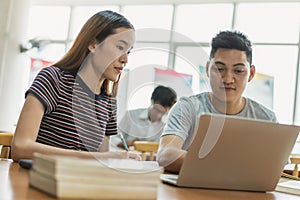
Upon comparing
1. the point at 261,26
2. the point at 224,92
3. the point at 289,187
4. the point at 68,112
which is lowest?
the point at 289,187

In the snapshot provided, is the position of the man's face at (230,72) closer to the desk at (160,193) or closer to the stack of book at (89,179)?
the desk at (160,193)

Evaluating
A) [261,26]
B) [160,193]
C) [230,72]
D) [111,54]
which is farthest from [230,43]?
[261,26]

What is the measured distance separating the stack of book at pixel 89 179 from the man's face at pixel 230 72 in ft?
4.08

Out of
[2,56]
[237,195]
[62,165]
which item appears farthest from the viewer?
[2,56]

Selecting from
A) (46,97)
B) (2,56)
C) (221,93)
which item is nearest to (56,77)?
(46,97)

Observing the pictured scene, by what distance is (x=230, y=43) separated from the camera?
198 centimetres

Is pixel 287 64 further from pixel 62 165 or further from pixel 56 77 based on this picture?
pixel 62 165

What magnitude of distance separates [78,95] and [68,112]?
0.09m

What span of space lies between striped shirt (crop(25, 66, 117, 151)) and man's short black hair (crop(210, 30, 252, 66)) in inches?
22.2

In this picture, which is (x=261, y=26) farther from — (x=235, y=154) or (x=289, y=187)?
(x=235, y=154)

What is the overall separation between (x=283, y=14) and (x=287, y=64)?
742 mm

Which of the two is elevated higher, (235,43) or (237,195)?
(235,43)

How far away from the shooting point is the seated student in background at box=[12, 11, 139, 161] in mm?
1483

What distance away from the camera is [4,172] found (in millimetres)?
1013
